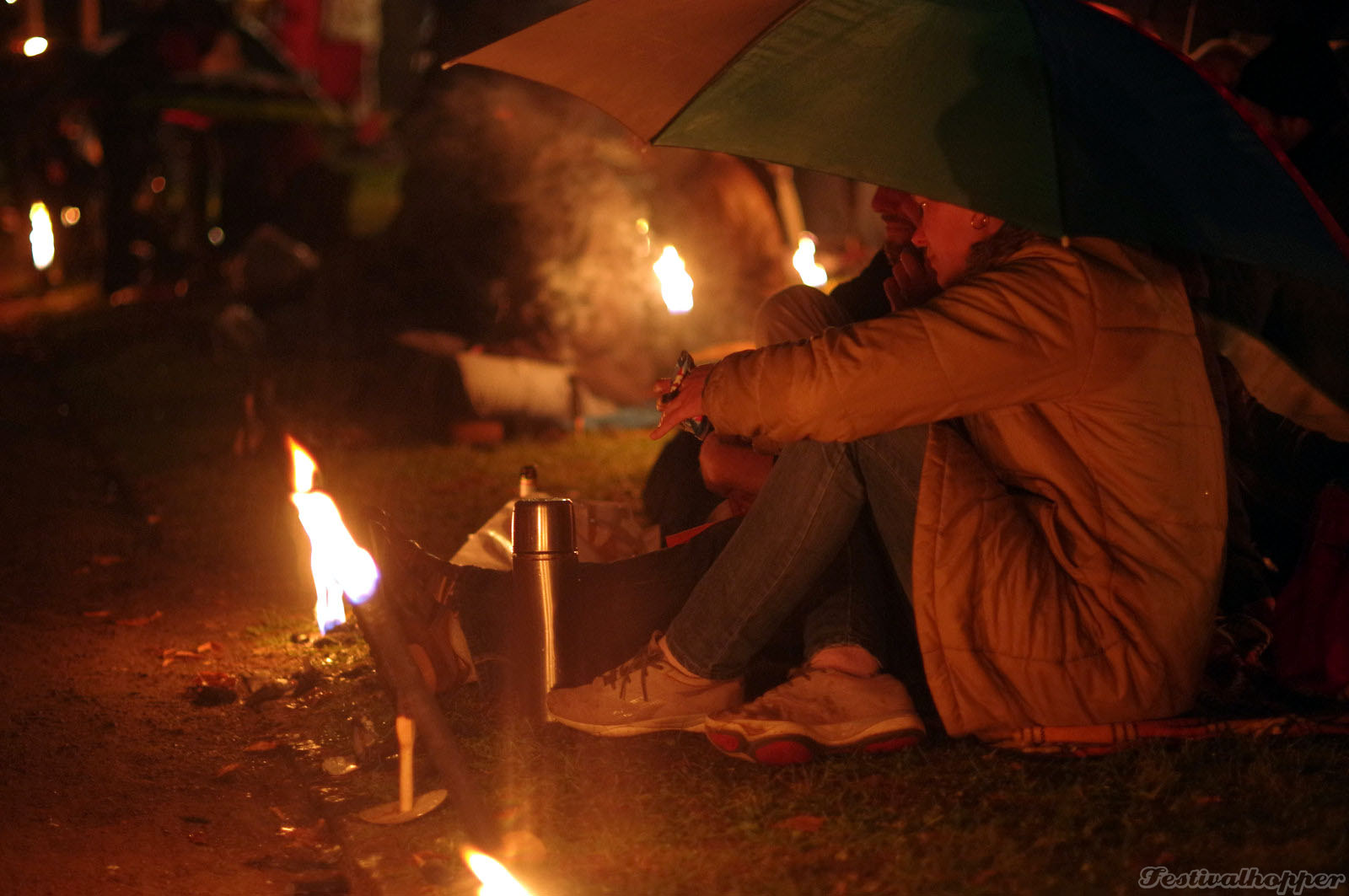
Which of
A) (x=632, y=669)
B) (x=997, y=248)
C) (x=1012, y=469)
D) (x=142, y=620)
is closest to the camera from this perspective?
(x=997, y=248)

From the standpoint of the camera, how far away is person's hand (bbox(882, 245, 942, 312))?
3.61m

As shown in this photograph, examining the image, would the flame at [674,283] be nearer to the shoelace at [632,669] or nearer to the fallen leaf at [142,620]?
the shoelace at [632,669]

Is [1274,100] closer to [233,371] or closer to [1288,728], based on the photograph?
[1288,728]

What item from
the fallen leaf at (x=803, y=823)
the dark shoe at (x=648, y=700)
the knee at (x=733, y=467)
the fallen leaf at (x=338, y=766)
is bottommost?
the fallen leaf at (x=803, y=823)

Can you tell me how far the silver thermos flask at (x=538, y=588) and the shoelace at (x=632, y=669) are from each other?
0.23 meters

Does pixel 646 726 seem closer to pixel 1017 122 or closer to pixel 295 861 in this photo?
pixel 295 861

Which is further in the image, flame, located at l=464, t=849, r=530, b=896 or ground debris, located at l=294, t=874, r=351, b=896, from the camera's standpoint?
ground debris, located at l=294, t=874, r=351, b=896

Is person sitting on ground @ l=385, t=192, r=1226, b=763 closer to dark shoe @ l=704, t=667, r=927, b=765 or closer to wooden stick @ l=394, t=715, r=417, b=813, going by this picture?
dark shoe @ l=704, t=667, r=927, b=765

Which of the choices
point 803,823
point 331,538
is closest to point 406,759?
point 331,538

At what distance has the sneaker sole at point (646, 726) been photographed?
3633mm

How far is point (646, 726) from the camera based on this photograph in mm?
3637

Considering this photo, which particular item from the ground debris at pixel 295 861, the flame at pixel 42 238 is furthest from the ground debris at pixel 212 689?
the flame at pixel 42 238

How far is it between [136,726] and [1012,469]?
2.76 meters

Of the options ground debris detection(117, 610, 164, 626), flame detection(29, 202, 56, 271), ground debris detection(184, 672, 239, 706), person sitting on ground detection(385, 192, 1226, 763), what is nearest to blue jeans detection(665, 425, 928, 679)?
person sitting on ground detection(385, 192, 1226, 763)
